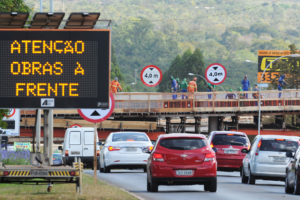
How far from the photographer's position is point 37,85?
21.0m

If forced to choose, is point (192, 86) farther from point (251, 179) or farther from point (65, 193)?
point (65, 193)

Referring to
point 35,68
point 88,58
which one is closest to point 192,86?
point 88,58

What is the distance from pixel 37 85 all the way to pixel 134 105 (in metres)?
49.1

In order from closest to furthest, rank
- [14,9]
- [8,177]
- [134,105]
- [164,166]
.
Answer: [8,177], [164,166], [14,9], [134,105]

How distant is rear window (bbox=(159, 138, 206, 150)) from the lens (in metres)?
23.6

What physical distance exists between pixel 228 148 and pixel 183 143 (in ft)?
39.5

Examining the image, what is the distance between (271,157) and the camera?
28641mm

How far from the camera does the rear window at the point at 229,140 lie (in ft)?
117

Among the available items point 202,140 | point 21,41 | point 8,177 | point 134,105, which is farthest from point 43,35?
point 134,105

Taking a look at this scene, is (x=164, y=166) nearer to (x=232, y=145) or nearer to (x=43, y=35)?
(x=43, y=35)

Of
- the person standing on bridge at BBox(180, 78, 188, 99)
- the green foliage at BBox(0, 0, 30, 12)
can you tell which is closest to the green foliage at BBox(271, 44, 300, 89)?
the person standing on bridge at BBox(180, 78, 188, 99)

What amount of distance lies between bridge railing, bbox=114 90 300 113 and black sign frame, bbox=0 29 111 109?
151 feet

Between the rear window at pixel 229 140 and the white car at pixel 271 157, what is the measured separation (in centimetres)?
676

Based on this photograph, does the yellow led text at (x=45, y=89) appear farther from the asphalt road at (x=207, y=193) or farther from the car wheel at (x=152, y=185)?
the car wheel at (x=152, y=185)
